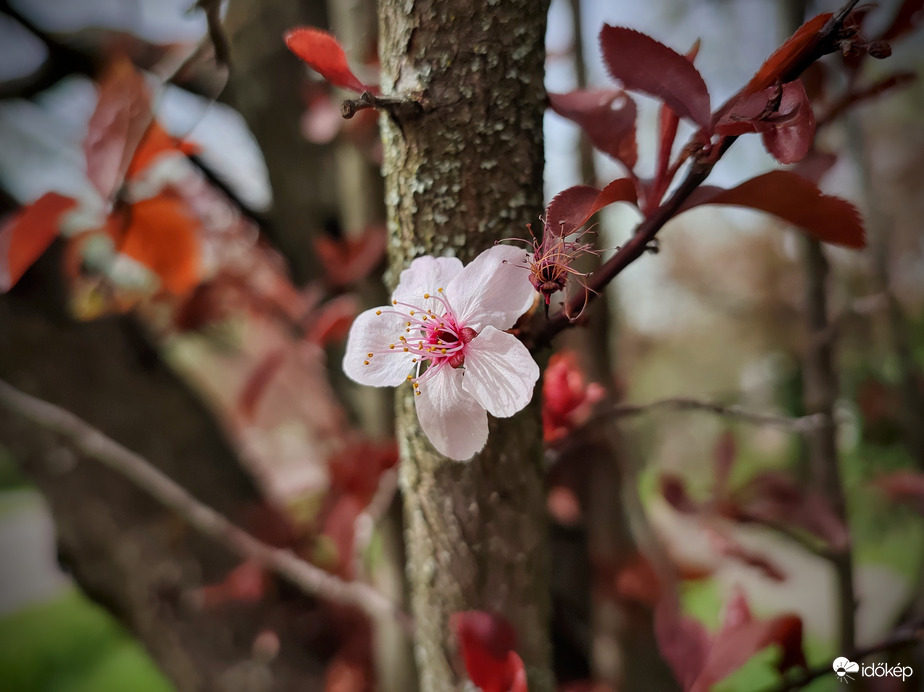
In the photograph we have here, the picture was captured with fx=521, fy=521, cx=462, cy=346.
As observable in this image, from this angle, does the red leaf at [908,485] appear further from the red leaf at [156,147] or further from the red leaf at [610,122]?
the red leaf at [156,147]

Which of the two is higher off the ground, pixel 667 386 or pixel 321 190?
pixel 321 190

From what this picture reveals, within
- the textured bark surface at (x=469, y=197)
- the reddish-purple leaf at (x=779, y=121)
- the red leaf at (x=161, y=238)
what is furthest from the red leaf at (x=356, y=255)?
the reddish-purple leaf at (x=779, y=121)

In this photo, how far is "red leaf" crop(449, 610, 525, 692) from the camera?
23cm

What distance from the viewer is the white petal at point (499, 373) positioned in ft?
0.57

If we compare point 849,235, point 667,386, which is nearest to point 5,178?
point 849,235

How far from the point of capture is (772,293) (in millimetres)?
1690

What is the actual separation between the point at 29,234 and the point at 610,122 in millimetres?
365

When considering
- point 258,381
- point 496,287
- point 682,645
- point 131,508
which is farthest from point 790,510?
point 131,508

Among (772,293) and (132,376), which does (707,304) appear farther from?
(132,376)

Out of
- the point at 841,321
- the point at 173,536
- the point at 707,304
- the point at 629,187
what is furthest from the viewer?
the point at 707,304

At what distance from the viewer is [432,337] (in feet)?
0.65

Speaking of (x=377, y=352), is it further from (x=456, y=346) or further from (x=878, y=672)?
(x=878, y=672)

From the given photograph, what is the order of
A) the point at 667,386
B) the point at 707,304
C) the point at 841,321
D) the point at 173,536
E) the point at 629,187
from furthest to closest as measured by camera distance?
the point at 667,386 → the point at 707,304 → the point at 173,536 → the point at 841,321 → the point at 629,187

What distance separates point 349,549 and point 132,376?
42 centimetres
